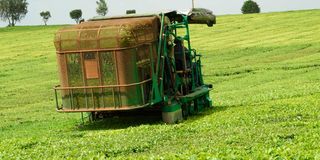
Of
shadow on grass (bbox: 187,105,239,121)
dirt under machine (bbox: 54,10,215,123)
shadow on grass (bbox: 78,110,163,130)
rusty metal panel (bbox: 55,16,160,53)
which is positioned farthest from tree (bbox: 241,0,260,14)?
rusty metal panel (bbox: 55,16,160,53)

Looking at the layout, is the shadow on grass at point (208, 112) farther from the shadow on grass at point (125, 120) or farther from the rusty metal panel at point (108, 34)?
the rusty metal panel at point (108, 34)

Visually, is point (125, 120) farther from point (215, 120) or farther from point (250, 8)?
point (250, 8)

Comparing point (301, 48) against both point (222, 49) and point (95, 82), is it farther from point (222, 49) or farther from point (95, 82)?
point (95, 82)

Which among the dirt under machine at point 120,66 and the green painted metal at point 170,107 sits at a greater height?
the dirt under machine at point 120,66

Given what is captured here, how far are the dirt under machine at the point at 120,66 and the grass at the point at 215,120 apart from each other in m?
0.76

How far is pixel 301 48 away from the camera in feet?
173

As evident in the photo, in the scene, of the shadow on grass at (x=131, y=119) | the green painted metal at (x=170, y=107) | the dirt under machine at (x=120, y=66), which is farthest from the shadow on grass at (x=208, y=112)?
the green painted metal at (x=170, y=107)

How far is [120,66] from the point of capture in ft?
65.9

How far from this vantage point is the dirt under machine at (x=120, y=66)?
20156mm

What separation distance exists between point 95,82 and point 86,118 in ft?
11.4

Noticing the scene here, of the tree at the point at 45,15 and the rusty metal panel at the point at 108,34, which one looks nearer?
the rusty metal panel at the point at 108,34

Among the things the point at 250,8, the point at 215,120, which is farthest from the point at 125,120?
the point at 250,8

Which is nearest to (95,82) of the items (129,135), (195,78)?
(129,135)

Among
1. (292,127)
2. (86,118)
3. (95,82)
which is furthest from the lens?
(86,118)
